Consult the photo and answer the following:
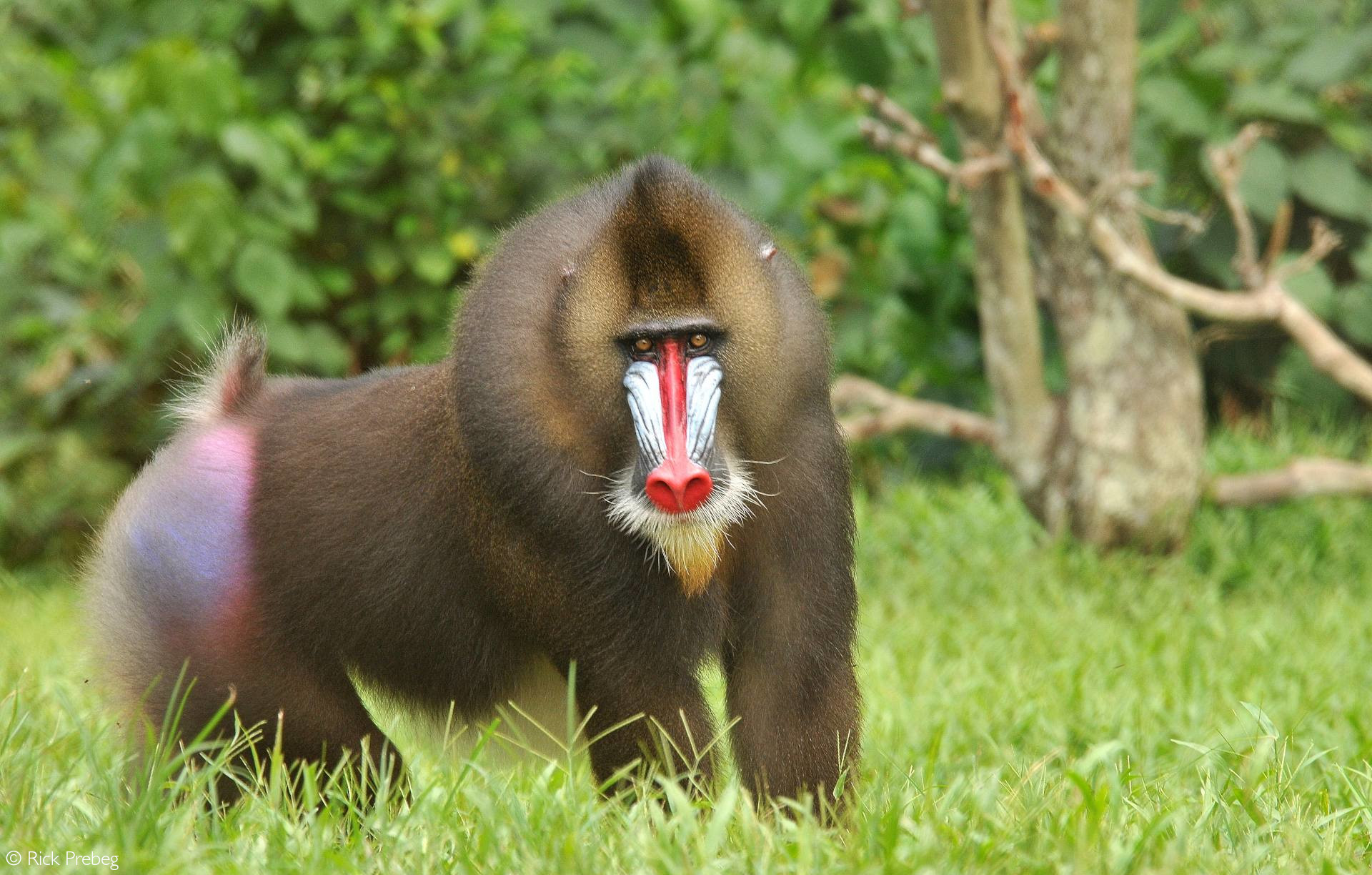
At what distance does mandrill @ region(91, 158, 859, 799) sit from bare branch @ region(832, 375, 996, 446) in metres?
2.94

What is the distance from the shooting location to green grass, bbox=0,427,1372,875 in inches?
83.2

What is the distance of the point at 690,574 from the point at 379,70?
4586mm

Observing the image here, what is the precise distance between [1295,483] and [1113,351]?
737 millimetres

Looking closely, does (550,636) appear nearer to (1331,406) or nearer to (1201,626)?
(1201,626)

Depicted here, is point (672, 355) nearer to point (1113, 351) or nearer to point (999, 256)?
point (999, 256)

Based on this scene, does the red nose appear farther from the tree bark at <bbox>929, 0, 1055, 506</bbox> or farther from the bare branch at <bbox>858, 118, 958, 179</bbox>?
the tree bark at <bbox>929, 0, 1055, 506</bbox>

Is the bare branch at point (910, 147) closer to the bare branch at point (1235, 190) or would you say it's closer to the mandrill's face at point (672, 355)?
the bare branch at point (1235, 190)

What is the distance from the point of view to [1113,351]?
5.32 m

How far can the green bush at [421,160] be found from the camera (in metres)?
6.04

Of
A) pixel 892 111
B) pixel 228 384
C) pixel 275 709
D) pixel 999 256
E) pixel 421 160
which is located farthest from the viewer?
pixel 421 160

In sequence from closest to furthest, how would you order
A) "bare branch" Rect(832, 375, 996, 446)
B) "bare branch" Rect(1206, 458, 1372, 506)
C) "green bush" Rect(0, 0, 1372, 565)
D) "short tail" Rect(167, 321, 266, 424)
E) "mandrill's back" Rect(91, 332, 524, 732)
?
"mandrill's back" Rect(91, 332, 524, 732), "short tail" Rect(167, 321, 266, 424), "bare branch" Rect(1206, 458, 1372, 506), "bare branch" Rect(832, 375, 996, 446), "green bush" Rect(0, 0, 1372, 565)

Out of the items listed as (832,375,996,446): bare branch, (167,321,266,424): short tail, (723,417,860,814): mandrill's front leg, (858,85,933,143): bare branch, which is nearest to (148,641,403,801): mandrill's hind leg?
(167,321,266,424): short tail

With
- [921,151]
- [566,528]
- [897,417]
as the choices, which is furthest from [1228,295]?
[566,528]

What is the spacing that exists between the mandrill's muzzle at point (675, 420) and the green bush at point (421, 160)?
11.4 feet
